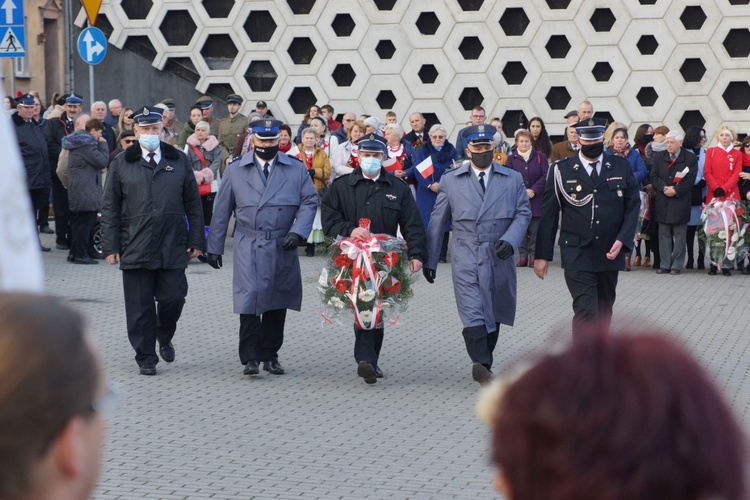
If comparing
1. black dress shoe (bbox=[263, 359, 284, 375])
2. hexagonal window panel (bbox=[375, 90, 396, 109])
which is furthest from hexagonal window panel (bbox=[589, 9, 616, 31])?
black dress shoe (bbox=[263, 359, 284, 375])

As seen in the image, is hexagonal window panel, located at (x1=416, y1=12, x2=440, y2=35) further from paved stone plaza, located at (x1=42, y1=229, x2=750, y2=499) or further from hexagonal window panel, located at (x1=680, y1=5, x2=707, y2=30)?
paved stone plaza, located at (x1=42, y1=229, x2=750, y2=499)

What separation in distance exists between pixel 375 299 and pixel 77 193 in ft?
23.2

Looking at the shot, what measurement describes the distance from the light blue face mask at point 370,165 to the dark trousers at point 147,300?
5.06 feet

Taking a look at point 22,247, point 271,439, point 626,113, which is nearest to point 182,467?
point 271,439

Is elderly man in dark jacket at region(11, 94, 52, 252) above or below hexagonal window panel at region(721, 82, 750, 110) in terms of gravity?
below

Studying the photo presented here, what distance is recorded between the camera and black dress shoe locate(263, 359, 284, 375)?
975 cm

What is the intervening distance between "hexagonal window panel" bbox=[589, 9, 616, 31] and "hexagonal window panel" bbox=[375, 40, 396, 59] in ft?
11.8

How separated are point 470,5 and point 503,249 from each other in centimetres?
1525

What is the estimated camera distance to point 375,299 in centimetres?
959

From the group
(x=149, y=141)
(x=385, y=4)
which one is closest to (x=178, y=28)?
(x=385, y=4)

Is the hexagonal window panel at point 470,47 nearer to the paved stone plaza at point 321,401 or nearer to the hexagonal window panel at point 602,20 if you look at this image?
the hexagonal window panel at point 602,20

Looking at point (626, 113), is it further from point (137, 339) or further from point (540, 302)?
point (137, 339)

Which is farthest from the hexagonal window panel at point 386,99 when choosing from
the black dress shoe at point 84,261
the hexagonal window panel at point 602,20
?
the black dress shoe at point 84,261

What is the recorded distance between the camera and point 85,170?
51.8 feet
